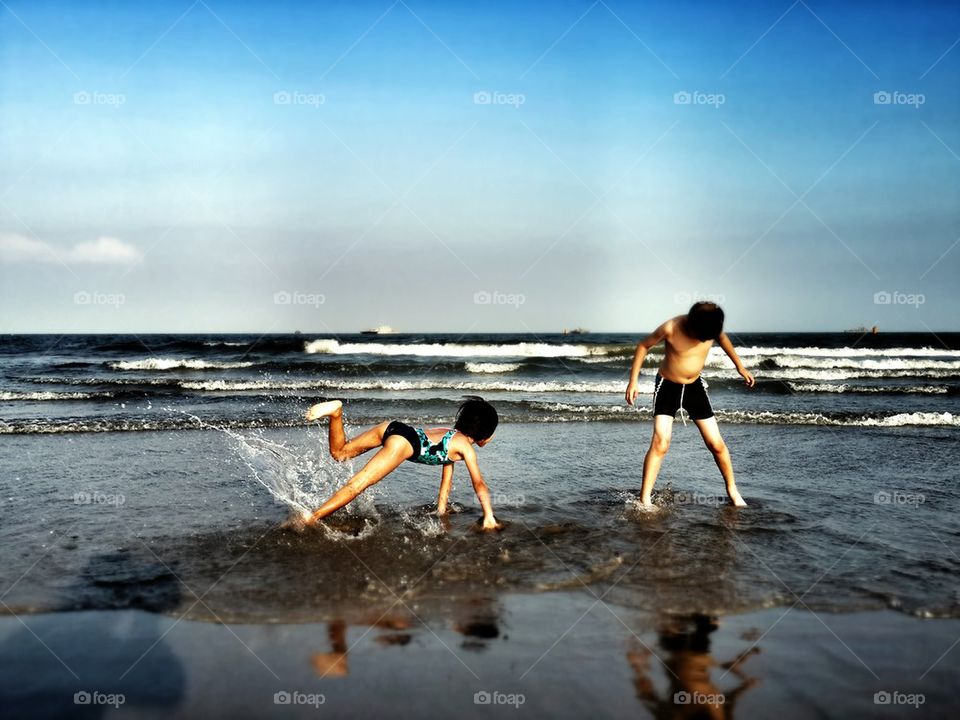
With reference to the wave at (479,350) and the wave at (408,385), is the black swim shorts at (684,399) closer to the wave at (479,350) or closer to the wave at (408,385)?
the wave at (408,385)

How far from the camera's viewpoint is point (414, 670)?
11.4ft

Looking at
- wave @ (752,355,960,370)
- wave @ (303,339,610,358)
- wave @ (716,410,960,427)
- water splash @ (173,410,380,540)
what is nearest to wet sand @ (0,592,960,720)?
water splash @ (173,410,380,540)

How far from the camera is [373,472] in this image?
5.73 m

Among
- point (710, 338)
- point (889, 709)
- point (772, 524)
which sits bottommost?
point (889, 709)

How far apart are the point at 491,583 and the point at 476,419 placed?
5.33 feet

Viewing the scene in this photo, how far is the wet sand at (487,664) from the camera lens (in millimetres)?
3125

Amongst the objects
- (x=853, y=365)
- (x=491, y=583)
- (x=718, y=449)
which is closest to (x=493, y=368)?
(x=853, y=365)

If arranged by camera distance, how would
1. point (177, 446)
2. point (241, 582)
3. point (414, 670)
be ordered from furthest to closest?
point (177, 446) → point (241, 582) → point (414, 670)

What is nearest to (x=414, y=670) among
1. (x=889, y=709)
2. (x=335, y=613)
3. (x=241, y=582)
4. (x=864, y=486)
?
(x=335, y=613)

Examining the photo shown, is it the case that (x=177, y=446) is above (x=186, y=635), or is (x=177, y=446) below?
above

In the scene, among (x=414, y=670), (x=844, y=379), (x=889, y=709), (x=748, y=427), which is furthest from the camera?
(x=844, y=379)

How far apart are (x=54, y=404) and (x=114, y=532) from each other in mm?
13120

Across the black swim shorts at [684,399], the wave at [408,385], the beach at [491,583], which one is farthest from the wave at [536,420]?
the black swim shorts at [684,399]

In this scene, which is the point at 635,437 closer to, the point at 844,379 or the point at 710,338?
the point at 710,338
